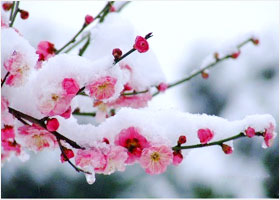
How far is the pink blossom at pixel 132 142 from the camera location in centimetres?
80

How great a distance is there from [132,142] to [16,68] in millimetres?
236

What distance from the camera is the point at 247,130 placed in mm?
802

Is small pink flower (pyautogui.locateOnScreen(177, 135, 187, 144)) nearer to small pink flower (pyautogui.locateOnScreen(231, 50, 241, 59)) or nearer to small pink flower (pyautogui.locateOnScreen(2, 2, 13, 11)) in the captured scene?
small pink flower (pyautogui.locateOnScreen(2, 2, 13, 11))

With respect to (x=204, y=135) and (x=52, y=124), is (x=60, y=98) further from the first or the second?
(x=204, y=135)

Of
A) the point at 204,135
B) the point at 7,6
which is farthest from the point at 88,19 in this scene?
the point at 204,135

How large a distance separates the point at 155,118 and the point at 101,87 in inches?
6.6

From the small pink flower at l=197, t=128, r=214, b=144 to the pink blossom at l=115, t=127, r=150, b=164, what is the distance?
94 mm

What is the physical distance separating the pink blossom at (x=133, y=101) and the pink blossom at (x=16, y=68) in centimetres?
35

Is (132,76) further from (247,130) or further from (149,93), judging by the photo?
(247,130)

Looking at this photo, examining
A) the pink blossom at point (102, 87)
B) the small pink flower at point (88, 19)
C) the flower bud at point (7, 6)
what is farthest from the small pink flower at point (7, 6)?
the pink blossom at point (102, 87)

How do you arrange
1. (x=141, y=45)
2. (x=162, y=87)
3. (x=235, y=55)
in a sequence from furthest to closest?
(x=235, y=55), (x=162, y=87), (x=141, y=45)

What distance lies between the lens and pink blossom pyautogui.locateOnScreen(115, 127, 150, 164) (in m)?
0.80

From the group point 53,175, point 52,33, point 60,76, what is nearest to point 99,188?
point 53,175

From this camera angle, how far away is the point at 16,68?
29.3 inches
